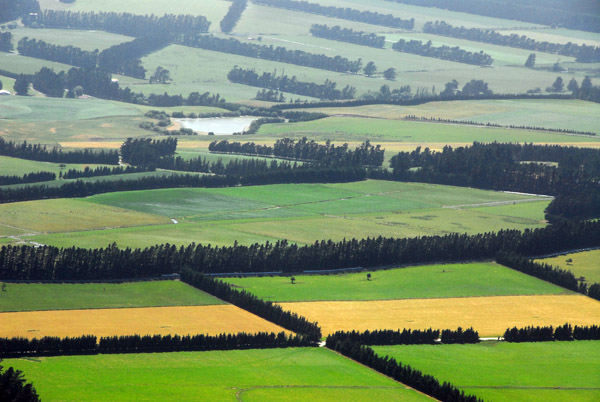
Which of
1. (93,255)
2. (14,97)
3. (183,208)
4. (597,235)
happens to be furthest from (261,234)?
(14,97)

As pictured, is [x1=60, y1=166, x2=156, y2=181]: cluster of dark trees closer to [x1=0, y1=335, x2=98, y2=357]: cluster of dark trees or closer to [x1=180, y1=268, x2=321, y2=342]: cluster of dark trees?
[x1=180, y1=268, x2=321, y2=342]: cluster of dark trees

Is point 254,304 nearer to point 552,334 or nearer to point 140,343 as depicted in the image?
point 140,343

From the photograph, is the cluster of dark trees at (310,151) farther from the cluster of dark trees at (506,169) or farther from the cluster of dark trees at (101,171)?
the cluster of dark trees at (101,171)

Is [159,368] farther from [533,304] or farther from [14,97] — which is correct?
[14,97]

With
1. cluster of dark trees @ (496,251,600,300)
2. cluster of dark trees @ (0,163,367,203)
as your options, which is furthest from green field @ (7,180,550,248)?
cluster of dark trees @ (496,251,600,300)

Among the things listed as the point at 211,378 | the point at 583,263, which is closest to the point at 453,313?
the point at 583,263

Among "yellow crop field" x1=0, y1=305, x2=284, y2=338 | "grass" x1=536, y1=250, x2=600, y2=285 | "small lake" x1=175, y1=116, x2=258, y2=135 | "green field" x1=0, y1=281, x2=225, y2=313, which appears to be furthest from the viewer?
"small lake" x1=175, y1=116, x2=258, y2=135
